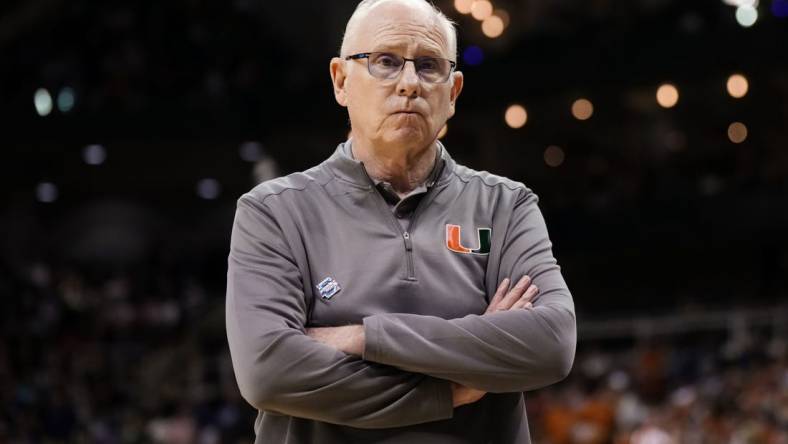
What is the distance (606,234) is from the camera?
17141 mm

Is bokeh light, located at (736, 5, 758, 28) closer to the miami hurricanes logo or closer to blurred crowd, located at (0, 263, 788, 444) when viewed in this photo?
blurred crowd, located at (0, 263, 788, 444)

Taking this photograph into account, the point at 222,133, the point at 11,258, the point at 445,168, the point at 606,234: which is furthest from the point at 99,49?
the point at 445,168

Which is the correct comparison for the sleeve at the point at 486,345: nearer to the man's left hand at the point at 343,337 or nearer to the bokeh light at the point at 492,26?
the man's left hand at the point at 343,337

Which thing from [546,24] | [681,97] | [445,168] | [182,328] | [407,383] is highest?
[445,168]

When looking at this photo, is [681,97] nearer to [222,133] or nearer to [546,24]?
[546,24]

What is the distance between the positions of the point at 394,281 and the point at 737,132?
16176 millimetres

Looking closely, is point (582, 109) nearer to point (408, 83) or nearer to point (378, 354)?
point (408, 83)

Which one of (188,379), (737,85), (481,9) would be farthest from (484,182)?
(737,85)

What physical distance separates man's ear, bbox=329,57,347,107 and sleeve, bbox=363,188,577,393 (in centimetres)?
54

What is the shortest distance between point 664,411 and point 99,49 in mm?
9940

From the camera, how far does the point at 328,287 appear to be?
2.40m

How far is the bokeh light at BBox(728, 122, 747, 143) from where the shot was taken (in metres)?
17.5

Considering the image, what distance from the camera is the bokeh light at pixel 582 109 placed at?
1891cm

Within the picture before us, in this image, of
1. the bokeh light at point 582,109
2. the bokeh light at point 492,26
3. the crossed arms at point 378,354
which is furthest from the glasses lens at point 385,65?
the bokeh light at point 582,109
